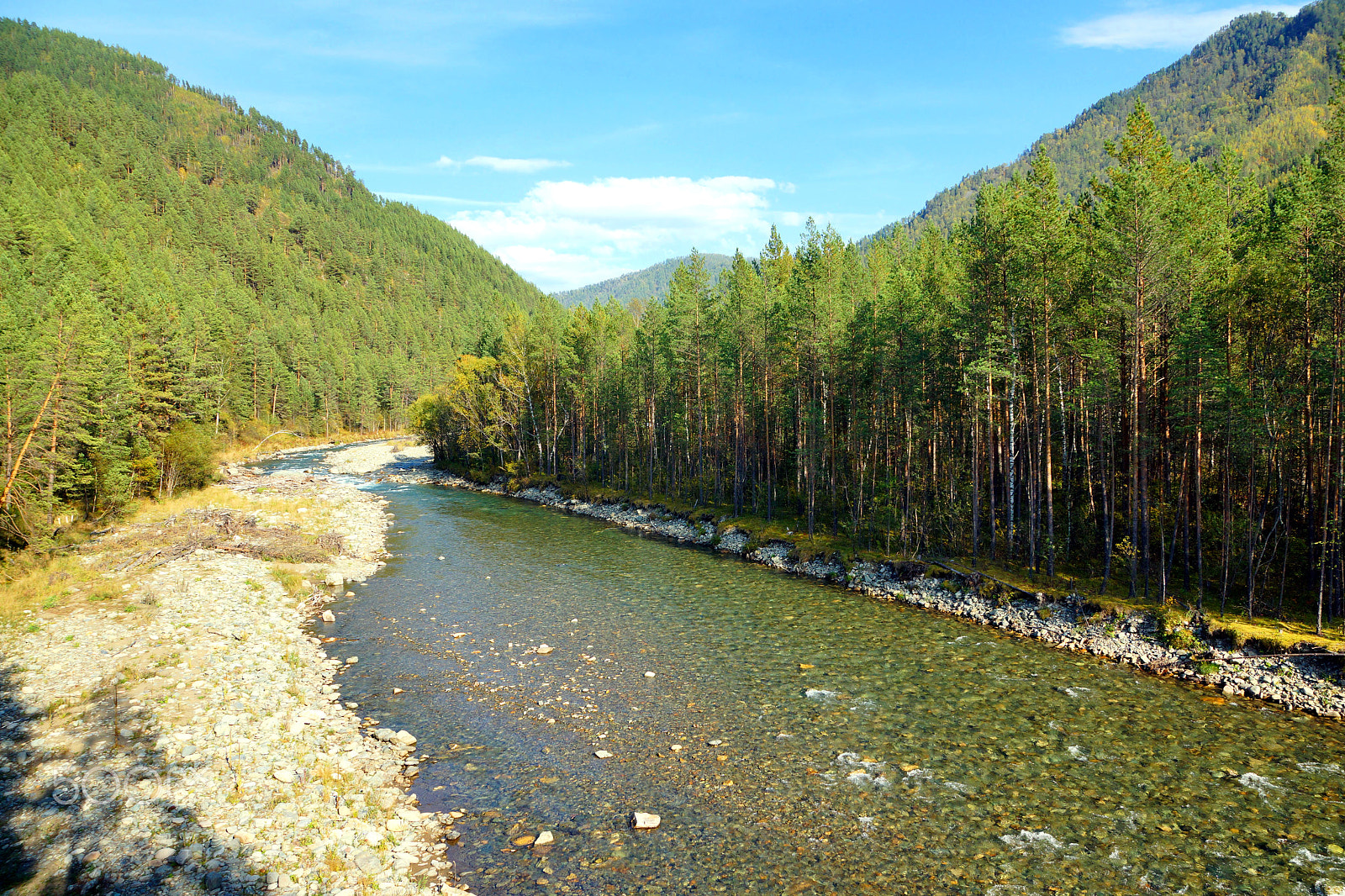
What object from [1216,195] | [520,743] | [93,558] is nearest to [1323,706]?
[1216,195]

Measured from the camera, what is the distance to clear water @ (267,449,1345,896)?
479 inches

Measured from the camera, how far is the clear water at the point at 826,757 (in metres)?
12.2

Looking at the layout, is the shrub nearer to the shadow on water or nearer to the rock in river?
the shadow on water

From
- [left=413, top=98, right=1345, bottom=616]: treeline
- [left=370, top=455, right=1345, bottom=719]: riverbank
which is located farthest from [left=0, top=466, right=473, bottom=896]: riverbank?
[left=413, top=98, right=1345, bottom=616]: treeline

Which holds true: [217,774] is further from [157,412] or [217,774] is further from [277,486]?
[277,486]

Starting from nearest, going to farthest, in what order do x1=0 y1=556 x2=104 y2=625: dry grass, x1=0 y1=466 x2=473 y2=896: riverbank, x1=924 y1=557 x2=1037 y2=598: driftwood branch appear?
x1=0 y1=466 x2=473 y2=896: riverbank
x1=0 y1=556 x2=104 y2=625: dry grass
x1=924 y1=557 x2=1037 y2=598: driftwood branch

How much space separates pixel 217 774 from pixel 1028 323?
114 ft

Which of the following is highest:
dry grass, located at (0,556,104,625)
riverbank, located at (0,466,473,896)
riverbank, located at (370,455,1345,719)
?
dry grass, located at (0,556,104,625)

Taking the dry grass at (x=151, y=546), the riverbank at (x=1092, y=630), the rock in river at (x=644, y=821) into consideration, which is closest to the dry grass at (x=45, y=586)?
the dry grass at (x=151, y=546)

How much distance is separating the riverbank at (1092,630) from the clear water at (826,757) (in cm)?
119

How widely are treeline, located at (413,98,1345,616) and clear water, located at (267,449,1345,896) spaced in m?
9.16

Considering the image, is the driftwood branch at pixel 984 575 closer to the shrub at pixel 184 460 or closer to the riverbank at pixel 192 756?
the riverbank at pixel 192 756

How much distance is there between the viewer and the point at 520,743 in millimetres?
16594

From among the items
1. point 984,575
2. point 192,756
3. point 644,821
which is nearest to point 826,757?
point 644,821
